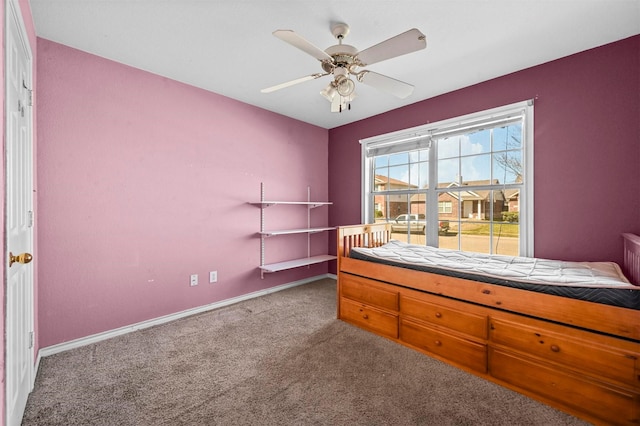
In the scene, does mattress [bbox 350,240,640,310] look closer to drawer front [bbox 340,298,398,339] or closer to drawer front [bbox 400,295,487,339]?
drawer front [bbox 400,295,487,339]

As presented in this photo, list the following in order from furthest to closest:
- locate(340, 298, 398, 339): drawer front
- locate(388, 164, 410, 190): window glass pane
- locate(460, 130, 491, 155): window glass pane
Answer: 1. locate(388, 164, 410, 190): window glass pane
2. locate(460, 130, 491, 155): window glass pane
3. locate(340, 298, 398, 339): drawer front

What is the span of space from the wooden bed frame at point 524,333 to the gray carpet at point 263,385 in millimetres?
109

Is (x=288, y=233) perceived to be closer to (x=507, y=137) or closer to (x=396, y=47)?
(x=396, y=47)

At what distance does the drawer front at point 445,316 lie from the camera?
1.83 meters

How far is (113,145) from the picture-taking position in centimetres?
234

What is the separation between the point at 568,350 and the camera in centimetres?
150

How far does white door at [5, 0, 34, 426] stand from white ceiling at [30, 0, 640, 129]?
0.52 meters

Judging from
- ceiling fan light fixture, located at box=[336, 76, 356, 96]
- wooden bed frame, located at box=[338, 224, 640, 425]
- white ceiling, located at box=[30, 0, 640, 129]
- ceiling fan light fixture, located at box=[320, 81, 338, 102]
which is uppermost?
white ceiling, located at box=[30, 0, 640, 129]

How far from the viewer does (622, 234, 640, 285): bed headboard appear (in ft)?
5.42

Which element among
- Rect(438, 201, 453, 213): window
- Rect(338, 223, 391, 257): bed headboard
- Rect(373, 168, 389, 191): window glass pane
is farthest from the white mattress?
Rect(373, 168, 389, 191): window glass pane

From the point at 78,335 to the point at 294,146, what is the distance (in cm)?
300

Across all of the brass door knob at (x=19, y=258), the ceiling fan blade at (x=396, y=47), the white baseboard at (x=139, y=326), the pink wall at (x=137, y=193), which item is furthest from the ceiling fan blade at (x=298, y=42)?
the white baseboard at (x=139, y=326)

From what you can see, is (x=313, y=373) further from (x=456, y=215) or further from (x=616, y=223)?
(x=616, y=223)

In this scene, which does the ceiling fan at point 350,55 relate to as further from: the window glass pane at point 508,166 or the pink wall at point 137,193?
the pink wall at point 137,193
